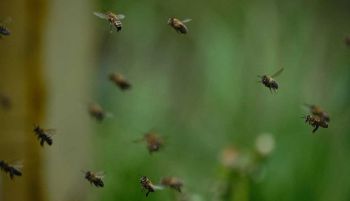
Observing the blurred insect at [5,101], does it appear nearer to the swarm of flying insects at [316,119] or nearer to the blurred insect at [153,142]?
the blurred insect at [153,142]

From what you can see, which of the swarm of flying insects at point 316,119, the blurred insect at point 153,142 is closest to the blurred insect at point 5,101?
the blurred insect at point 153,142

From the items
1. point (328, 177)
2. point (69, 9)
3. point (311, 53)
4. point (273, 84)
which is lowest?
point (273, 84)

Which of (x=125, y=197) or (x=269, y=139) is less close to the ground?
(x=269, y=139)

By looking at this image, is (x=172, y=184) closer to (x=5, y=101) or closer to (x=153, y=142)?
(x=153, y=142)

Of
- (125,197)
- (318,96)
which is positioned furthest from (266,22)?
(125,197)

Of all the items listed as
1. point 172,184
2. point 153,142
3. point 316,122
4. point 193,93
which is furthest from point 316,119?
point 193,93

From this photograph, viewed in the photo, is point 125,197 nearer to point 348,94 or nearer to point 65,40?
point 65,40
